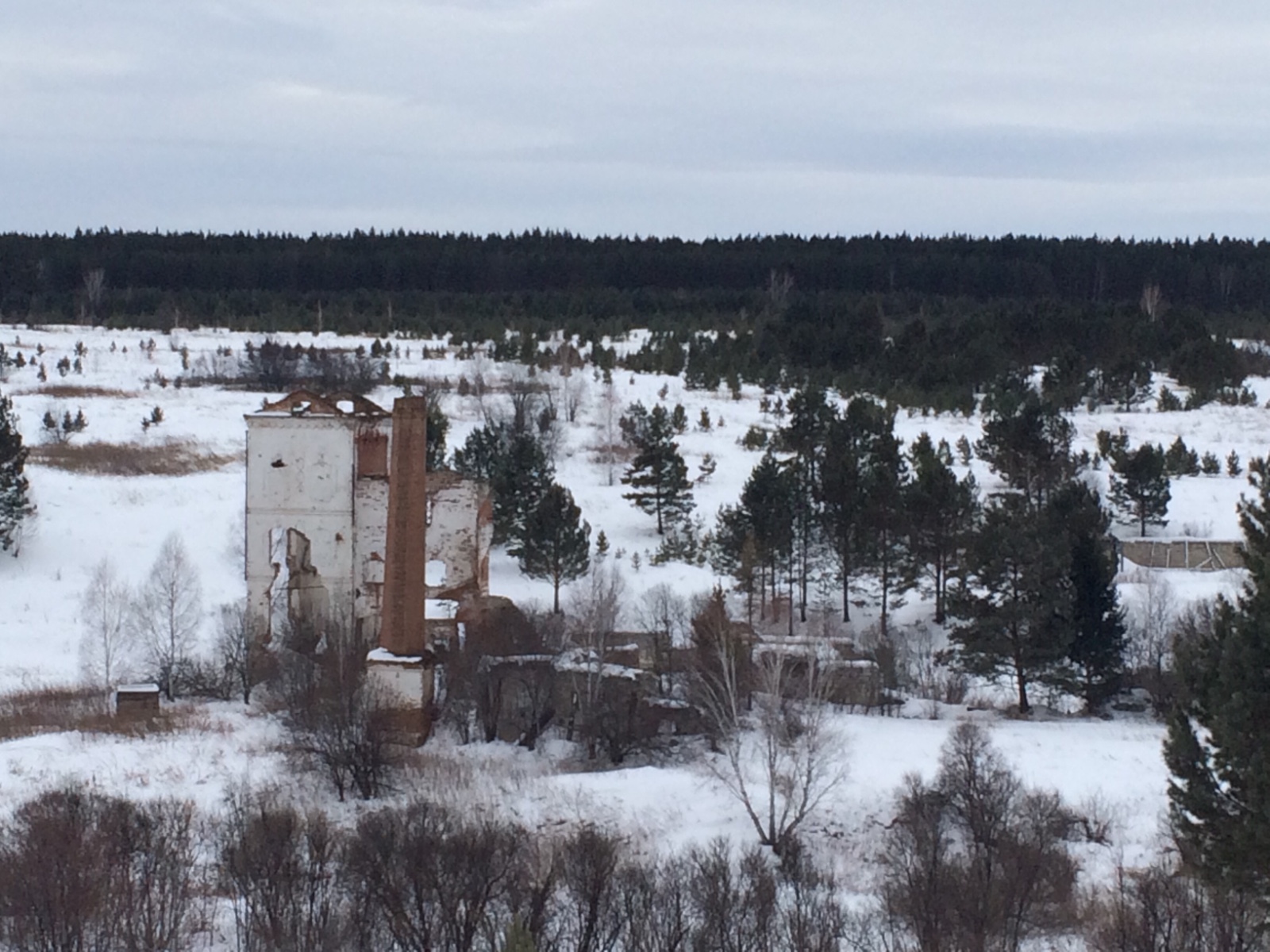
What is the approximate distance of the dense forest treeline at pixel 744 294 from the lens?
56.1 meters

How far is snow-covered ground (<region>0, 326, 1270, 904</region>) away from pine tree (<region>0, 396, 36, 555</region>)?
1.94 ft

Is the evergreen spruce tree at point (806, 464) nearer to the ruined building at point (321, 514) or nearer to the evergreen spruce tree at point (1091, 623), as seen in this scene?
the evergreen spruce tree at point (1091, 623)

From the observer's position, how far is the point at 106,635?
997 inches

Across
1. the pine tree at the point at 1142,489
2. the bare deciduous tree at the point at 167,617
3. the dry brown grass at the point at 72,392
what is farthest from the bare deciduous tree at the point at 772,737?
the dry brown grass at the point at 72,392

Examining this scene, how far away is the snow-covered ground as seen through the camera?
20.0 metres

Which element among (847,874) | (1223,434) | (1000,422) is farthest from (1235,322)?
(847,874)

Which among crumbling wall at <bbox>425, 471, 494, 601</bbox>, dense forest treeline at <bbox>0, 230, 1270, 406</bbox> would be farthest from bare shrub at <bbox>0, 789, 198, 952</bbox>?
dense forest treeline at <bbox>0, 230, 1270, 406</bbox>

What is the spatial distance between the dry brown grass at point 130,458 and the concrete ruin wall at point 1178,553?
23.6m

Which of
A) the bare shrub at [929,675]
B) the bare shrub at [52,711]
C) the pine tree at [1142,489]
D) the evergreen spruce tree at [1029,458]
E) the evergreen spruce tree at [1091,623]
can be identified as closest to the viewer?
the bare shrub at [52,711]

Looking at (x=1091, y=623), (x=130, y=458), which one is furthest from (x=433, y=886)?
(x=130, y=458)

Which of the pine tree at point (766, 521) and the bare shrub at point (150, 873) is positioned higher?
the pine tree at point (766, 521)

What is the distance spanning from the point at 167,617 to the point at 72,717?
3814 millimetres

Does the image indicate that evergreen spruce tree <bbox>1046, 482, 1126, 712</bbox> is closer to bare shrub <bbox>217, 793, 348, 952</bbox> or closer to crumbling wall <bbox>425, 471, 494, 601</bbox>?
crumbling wall <bbox>425, 471, 494, 601</bbox>

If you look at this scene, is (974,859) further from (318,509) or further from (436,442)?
(436,442)
